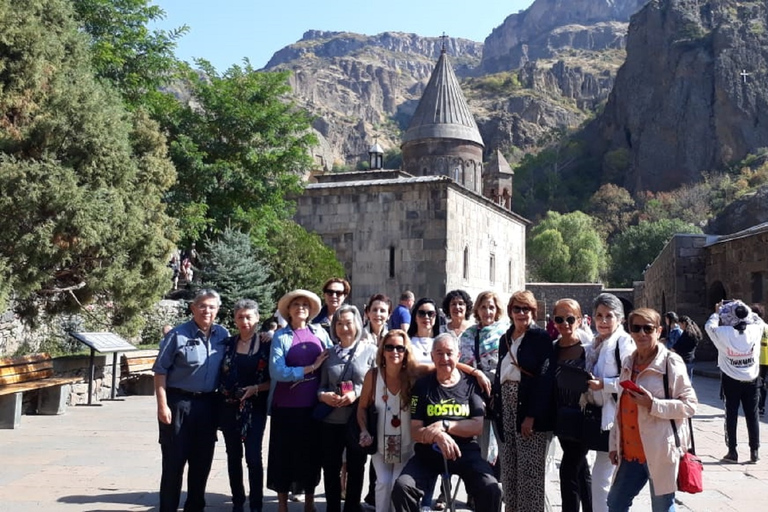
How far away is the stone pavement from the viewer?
5184 millimetres

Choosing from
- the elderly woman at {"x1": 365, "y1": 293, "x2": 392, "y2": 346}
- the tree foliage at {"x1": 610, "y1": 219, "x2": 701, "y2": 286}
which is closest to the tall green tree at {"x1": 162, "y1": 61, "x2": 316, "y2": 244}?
the elderly woman at {"x1": 365, "y1": 293, "x2": 392, "y2": 346}

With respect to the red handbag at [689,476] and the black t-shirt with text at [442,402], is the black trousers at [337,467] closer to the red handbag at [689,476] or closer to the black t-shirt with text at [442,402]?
the black t-shirt with text at [442,402]

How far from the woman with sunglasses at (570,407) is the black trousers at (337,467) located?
1.32 metres

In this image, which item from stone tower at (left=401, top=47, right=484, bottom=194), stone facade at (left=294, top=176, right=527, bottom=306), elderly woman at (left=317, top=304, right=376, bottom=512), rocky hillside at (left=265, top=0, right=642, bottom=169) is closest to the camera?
elderly woman at (left=317, top=304, right=376, bottom=512)

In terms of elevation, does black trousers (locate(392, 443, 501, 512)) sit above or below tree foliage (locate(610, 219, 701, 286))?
below

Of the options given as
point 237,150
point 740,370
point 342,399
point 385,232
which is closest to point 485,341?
point 342,399

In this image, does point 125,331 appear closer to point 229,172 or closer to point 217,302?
point 229,172

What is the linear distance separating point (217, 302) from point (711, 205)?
198 feet

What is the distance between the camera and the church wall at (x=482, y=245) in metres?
20.5

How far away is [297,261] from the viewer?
1903cm

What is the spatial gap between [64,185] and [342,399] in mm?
7009

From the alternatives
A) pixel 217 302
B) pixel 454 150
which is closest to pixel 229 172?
pixel 217 302

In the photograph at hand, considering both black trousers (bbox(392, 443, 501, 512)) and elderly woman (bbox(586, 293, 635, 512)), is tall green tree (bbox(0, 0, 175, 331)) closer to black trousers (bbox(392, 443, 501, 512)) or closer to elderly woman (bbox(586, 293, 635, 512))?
black trousers (bbox(392, 443, 501, 512))

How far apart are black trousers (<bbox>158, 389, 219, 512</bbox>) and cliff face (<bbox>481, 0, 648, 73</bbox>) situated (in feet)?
521
